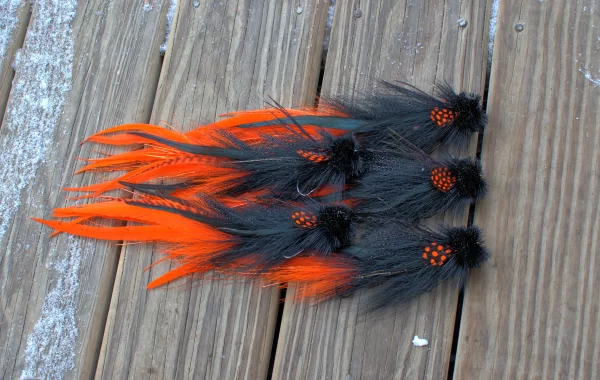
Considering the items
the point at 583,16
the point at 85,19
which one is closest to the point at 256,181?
the point at 85,19

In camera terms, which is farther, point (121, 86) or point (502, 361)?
point (121, 86)

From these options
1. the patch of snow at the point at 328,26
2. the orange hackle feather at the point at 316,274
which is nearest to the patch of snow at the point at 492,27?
the patch of snow at the point at 328,26

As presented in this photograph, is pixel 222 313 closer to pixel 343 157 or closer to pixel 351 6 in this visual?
pixel 343 157

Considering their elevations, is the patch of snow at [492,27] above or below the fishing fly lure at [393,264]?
above

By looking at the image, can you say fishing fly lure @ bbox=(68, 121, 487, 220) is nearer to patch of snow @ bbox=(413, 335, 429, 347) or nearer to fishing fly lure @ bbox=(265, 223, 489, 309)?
fishing fly lure @ bbox=(265, 223, 489, 309)

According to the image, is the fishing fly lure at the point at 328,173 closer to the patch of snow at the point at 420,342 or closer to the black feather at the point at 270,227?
the black feather at the point at 270,227

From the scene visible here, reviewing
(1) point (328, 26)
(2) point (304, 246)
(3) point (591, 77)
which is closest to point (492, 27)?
(3) point (591, 77)

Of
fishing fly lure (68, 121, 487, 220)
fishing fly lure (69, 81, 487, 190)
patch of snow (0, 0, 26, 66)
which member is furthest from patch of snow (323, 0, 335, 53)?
patch of snow (0, 0, 26, 66)
